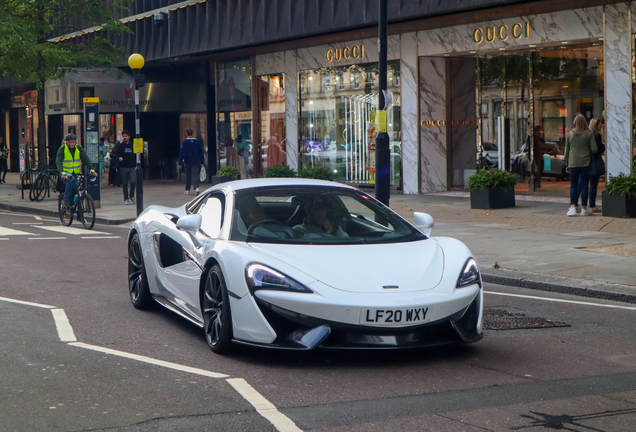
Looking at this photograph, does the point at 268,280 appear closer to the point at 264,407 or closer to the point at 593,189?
the point at 264,407

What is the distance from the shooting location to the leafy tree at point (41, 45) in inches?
985

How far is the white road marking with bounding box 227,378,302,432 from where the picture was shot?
4654 mm

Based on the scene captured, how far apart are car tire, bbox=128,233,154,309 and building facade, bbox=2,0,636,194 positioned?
736 cm

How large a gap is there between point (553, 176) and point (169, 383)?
16.2m

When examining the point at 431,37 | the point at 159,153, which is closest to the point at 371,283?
the point at 431,37

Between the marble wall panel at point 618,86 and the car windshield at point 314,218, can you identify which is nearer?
the car windshield at point 314,218

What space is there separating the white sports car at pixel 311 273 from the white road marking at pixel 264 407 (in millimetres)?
445

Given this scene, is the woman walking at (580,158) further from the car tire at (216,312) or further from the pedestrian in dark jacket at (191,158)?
the pedestrian in dark jacket at (191,158)

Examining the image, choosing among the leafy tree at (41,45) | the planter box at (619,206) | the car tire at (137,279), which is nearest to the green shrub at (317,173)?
the leafy tree at (41,45)

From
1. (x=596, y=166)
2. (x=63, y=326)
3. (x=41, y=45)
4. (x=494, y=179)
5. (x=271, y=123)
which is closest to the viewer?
(x=63, y=326)

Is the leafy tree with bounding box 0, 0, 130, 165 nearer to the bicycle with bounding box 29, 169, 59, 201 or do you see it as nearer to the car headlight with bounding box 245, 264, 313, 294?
the bicycle with bounding box 29, 169, 59, 201

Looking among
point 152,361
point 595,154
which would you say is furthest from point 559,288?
point 595,154

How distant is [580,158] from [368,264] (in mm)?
11192

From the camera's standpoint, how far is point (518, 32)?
19.8 meters
